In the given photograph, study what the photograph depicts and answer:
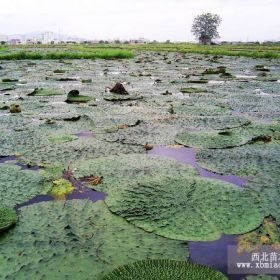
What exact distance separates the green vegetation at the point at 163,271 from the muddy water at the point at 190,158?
142cm

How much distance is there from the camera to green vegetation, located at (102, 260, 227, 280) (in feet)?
6.03

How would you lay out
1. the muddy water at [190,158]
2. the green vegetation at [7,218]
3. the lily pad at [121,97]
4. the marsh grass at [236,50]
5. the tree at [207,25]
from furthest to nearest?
the tree at [207,25] → the marsh grass at [236,50] → the lily pad at [121,97] → the muddy water at [190,158] → the green vegetation at [7,218]

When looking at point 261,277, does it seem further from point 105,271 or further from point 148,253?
point 105,271

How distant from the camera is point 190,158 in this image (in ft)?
12.8

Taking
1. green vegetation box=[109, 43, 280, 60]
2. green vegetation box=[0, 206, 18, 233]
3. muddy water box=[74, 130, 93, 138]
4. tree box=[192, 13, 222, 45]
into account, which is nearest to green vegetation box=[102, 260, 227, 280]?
green vegetation box=[0, 206, 18, 233]

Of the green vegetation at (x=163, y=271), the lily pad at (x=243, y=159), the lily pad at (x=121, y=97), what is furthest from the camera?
the lily pad at (x=121, y=97)

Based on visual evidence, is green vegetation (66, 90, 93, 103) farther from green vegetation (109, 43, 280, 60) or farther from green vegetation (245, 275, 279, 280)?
green vegetation (109, 43, 280, 60)

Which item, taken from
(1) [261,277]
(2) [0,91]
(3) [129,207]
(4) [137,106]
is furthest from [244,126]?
(2) [0,91]

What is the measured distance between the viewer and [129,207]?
2.70 meters

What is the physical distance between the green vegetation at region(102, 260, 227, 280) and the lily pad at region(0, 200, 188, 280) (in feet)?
0.37

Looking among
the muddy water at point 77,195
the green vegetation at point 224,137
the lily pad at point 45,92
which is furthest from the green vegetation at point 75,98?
the muddy water at point 77,195

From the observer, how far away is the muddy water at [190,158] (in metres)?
3.32

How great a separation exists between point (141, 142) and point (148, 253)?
231 centimetres

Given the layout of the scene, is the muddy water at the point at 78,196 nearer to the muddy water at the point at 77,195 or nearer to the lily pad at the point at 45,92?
the muddy water at the point at 77,195
